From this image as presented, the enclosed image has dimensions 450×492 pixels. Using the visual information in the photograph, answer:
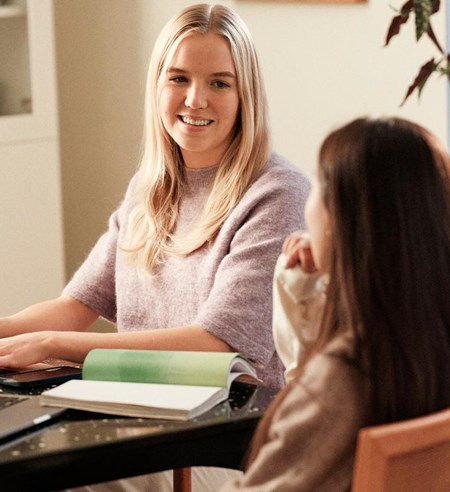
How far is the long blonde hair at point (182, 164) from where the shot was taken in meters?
2.14

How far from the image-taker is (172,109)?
7.34ft

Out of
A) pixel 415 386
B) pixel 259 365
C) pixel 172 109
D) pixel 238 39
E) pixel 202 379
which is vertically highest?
pixel 238 39

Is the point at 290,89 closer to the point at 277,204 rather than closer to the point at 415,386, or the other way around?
the point at 277,204

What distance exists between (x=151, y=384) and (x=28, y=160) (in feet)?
7.61

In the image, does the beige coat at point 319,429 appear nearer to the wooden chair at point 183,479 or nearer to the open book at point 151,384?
the open book at point 151,384

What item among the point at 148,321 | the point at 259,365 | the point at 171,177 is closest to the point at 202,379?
the point at 259,365

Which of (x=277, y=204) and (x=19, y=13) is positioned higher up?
(x=19, y=13)

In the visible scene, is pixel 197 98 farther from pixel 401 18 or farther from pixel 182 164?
pixel 401 18

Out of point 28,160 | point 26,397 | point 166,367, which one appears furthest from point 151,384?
point 28,160

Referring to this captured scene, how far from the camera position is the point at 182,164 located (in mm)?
2293

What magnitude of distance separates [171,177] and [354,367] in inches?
44.7

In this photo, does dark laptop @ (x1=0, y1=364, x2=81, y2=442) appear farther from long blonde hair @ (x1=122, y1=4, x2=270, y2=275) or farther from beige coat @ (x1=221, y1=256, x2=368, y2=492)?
long blonde hair @ (x1=122, y1=4, x2=270, y2=275)

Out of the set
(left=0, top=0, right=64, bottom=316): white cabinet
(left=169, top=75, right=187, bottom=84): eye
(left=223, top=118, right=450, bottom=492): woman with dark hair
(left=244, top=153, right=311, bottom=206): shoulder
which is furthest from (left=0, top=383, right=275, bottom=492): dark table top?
(left=0, top=0, right=64, bottom=316): white cabinet

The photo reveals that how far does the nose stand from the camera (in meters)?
2.17
